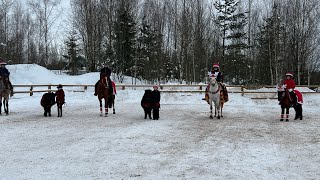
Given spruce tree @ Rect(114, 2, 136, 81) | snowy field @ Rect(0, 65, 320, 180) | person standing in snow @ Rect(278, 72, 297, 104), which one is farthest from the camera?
spruce tree @ Rect(114, 2, 136, 81)

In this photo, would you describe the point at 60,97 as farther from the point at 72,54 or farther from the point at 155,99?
the point at 72,54

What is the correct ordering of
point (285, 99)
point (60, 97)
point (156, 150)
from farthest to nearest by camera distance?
point (60, 97), point (285, 99), point (156, 150)

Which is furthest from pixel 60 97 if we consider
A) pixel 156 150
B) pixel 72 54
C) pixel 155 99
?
pixel 72 54

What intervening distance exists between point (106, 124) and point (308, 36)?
2767 cm

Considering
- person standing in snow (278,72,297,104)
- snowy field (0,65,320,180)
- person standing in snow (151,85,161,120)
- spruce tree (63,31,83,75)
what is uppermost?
spruce tree (63,31,83,75)

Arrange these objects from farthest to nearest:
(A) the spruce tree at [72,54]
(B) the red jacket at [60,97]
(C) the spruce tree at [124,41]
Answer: (A) the spruce tree at [72,54] < (C) the spruce tree at [124,41] < (B) the red jacket at [60,97]

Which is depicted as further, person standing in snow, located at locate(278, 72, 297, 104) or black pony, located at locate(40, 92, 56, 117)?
black pony, located at locate(40, 92, 56, 117)

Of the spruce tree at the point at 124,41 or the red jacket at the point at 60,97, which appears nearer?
the red jacket at the point at 60,97

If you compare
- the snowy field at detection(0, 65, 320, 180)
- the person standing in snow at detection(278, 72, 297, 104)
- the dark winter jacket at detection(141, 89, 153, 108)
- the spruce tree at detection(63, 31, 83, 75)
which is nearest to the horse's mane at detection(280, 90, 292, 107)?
the person standing in snow at detection(278, 72, 297, 104)

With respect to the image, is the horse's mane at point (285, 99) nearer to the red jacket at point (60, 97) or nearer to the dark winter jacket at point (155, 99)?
the dark winter jacket at point (155, 99)

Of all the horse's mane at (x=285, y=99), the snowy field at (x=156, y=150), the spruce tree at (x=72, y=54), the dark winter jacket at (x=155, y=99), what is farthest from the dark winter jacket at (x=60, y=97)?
the spruce tree at (x=72, y=54)

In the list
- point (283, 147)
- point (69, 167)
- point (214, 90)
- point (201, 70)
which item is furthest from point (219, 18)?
point (69, 167)

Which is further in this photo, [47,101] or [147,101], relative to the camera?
[47,101]

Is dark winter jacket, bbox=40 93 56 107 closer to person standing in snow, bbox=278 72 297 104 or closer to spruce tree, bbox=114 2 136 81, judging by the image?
person standing in snow, bbox=278 72 297 104
